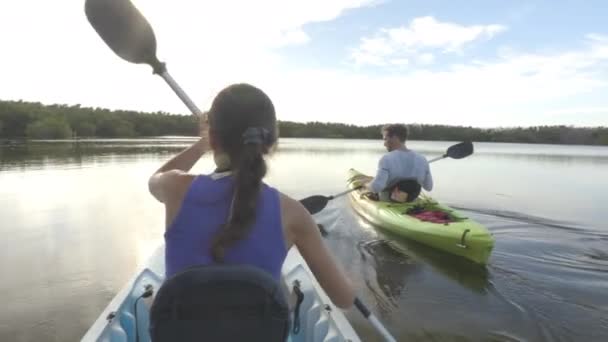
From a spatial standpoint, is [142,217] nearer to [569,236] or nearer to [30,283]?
[30,283]

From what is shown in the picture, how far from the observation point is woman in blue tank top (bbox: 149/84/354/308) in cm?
142

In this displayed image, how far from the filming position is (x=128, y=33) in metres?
2.59

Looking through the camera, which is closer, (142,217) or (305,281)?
(305,281)

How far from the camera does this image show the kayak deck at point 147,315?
8.18ft

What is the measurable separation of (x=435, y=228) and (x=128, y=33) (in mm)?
5314

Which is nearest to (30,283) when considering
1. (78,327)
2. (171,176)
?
(78,327)

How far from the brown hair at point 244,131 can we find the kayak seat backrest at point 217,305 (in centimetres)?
11

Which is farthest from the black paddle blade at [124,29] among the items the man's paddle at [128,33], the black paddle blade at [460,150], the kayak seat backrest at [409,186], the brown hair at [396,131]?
the black paddle blade at [460,150]

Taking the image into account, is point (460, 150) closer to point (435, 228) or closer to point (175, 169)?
point (435, 228)

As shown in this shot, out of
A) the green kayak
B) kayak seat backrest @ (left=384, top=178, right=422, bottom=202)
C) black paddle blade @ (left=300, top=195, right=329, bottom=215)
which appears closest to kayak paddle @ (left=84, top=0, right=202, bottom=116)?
black paddle blade @ (left=300, top=195, right=329, bottom=215)

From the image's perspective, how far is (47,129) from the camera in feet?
152

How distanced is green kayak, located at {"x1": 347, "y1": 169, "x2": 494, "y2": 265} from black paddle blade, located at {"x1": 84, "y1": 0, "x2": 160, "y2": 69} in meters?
4.95

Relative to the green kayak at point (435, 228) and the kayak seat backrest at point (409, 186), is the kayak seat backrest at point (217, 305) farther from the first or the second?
the kayak seat backrest at point (409, 186)

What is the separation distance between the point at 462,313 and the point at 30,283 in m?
5.51
